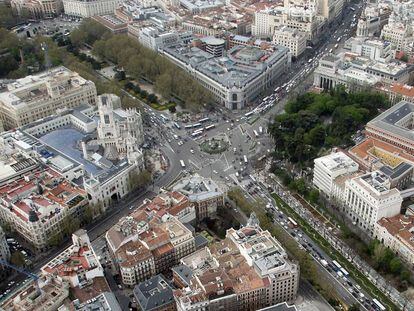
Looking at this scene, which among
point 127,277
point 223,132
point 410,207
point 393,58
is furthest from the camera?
point 393,58

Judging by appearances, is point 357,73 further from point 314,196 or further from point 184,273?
point 184,273

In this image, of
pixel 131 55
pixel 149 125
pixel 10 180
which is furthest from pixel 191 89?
pixel 10 180

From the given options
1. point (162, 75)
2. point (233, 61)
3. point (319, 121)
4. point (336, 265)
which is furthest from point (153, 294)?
point (233, 61)

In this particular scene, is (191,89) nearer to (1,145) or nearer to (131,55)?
(131,55)

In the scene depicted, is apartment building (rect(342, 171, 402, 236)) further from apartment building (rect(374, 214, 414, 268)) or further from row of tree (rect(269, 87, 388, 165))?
row of tree (rect(269, 87, 388, 165))

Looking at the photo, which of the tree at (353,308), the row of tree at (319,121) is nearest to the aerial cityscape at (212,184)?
the row of tree at (319,121)


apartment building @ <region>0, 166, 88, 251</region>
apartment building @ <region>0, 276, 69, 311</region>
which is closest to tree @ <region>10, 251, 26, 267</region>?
apartment building @ <region>0, 166, 88, 251</region>
